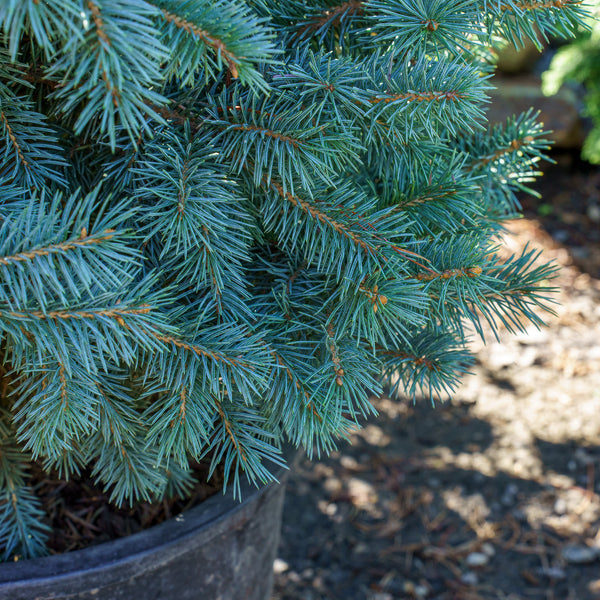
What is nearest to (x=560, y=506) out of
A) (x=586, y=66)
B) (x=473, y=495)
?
(x=473, y=495)

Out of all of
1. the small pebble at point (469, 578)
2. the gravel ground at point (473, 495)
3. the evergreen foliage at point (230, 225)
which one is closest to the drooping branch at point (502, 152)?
the evergreen foliage at point (230, 225)

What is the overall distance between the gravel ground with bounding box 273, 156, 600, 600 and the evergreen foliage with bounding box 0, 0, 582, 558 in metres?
0.93

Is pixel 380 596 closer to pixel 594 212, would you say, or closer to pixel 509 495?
pixel 509 495

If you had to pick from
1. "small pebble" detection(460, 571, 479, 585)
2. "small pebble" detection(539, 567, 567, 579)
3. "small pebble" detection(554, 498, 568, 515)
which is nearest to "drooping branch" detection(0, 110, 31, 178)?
"small pebble" detection(460, 571, 479, 585)

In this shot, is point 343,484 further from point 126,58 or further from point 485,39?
point 126,58

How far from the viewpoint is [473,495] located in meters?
1.78

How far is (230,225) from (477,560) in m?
1.37

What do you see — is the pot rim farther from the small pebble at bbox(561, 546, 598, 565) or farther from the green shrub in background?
the green shrub in background

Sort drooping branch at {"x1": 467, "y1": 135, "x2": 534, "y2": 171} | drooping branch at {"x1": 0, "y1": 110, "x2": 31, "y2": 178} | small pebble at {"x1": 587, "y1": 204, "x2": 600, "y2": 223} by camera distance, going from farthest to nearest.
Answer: small pebble at {"x1": 587, "y1": 204, "x2": 600, "y2": 223}
drooping branch at {"x1": 467, "y1": 135, "x2": 534, "y2": 171}
drooping branch at {"x1": 0, "y1": 110, "x2": 31, "y2": 178}

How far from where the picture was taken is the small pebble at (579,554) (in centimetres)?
158

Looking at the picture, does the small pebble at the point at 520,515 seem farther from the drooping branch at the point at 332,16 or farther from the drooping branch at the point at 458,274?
the drooping branch at the point at 332,16

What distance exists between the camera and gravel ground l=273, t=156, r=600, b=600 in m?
1.57

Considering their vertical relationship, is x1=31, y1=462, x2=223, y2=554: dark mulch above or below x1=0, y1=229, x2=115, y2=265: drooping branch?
below

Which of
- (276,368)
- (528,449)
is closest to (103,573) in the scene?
(276,368)
